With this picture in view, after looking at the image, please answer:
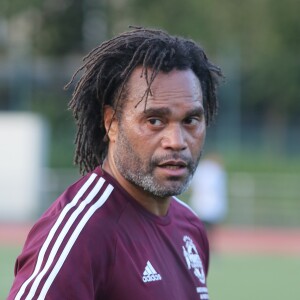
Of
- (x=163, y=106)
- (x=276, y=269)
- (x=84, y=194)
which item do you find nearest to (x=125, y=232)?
(x=84, y=194)

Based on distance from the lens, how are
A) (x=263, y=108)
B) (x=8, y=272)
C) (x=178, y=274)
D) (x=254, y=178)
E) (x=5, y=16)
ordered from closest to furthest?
1. (x=178, y=274)
2. (x=8, y=272)
3. (x=254, y=178)
4. (x=263, y=108)
5. (x=5, y=16)

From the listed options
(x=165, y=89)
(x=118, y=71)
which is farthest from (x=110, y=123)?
(x=165, y=89)

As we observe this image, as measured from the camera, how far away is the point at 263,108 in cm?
3281

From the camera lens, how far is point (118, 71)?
12.3ft

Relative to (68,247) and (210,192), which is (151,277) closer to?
(68,247)

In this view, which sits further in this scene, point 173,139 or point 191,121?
point 191,121

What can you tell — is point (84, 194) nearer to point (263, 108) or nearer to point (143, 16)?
point (263, 108)

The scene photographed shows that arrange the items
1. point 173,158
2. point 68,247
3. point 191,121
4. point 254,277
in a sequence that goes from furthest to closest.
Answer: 1. point 254,277
2. point 191,121
3. point 173,158
4. point 68,247

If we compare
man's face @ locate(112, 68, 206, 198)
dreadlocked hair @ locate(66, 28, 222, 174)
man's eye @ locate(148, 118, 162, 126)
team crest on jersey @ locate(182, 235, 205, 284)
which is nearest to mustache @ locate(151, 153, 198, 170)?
man's face @ locate(112, 68, 206, 198)

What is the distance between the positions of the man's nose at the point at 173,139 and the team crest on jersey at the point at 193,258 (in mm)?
578

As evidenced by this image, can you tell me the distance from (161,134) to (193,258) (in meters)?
Answer: 0.68

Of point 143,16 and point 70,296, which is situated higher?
point 143,16

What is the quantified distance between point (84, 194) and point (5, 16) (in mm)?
32530

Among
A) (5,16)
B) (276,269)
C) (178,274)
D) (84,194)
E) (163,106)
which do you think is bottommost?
(276,269)
